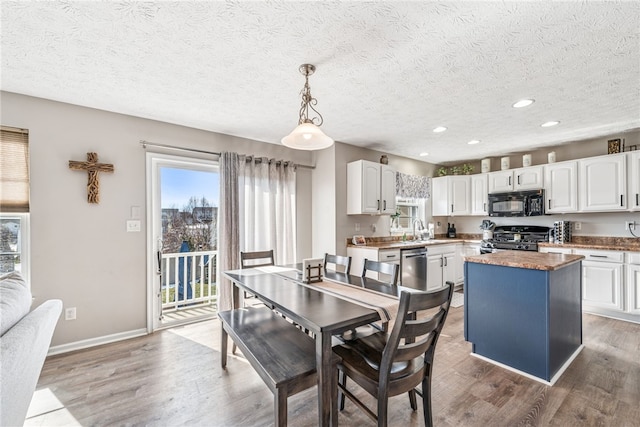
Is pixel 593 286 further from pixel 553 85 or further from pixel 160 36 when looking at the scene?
pixel 160 36

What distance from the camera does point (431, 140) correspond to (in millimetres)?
4188

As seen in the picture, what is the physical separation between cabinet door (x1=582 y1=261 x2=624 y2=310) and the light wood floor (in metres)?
0.90

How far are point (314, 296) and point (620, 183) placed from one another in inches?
175

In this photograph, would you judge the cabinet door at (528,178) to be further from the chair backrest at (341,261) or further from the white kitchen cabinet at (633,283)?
the chair backrest at (341,261)

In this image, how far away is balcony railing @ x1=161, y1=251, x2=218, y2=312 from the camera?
3861mm

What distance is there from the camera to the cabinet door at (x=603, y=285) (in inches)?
138

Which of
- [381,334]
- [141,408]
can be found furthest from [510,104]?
[141,408]

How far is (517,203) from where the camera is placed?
459 centimetres

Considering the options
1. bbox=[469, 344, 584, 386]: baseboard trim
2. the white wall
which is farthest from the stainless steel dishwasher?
the white wall

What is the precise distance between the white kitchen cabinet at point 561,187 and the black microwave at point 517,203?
108mm

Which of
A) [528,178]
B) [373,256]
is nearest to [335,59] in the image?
[373,256]

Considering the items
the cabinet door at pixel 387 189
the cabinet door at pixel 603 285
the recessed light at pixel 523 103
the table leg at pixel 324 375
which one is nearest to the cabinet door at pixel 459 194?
the cabinet door at pixel 387 189

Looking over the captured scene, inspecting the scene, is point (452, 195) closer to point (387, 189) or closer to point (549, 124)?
point (387, 189)

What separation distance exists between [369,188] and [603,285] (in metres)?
3.25
